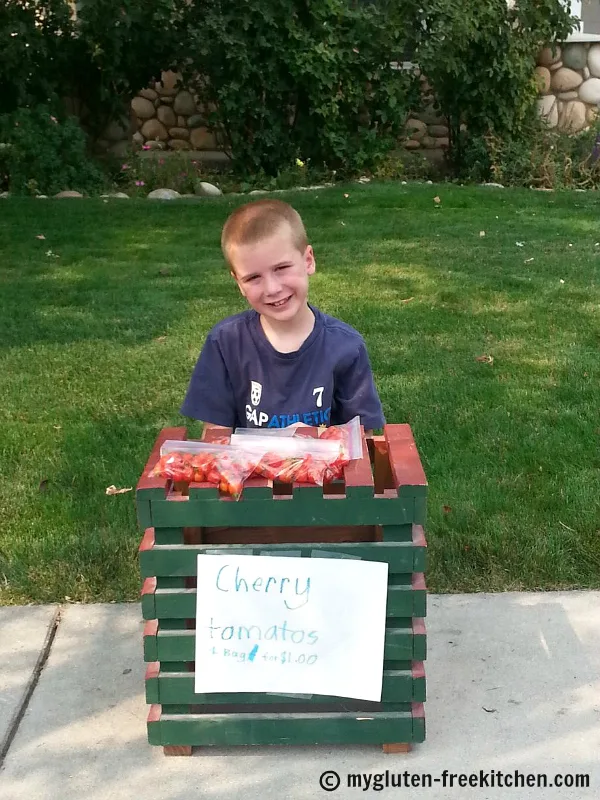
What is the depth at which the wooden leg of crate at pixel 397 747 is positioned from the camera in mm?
2041

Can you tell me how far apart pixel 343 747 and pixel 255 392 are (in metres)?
0.96

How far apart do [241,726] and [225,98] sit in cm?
915

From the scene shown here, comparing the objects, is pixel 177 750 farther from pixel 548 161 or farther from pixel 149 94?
pixel 149 94

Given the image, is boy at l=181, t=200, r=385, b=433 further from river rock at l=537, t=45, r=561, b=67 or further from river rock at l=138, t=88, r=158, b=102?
river rock at l=537, t=45, r=561, b=67

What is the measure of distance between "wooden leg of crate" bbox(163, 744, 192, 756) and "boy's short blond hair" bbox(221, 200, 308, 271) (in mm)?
1233

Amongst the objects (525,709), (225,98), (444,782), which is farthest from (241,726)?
(225,98)

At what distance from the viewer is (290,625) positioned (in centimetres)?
194

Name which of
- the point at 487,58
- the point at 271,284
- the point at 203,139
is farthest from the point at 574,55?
the point at 271,284

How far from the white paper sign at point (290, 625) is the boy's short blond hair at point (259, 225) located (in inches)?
34.1

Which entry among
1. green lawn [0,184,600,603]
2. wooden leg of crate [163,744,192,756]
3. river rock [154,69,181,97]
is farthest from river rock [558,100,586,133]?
wooden leg of crate [163,744,192,756]

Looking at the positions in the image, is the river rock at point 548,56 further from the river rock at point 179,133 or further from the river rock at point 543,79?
the river rock at point 179,133

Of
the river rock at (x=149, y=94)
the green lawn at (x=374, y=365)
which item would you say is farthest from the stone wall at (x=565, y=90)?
the green lawn at (x=374, y=365)

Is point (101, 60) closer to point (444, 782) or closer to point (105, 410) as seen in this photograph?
point (105, 410)

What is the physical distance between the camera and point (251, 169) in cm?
1059
